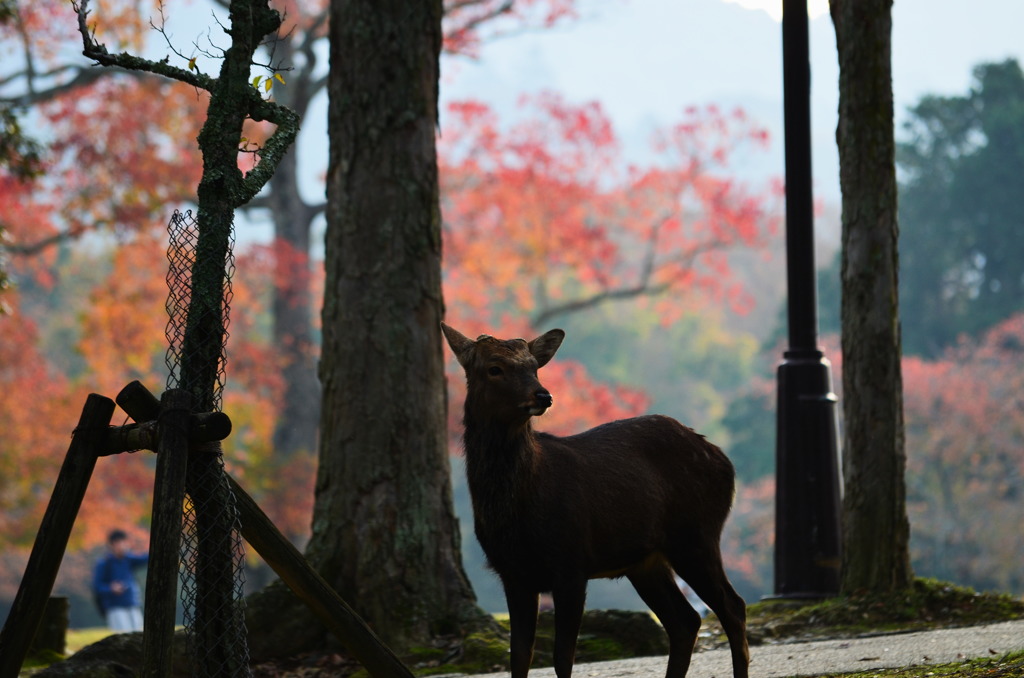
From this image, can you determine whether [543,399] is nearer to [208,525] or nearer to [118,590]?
[208,525]

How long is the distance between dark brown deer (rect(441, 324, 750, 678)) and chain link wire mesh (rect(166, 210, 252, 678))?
117cm

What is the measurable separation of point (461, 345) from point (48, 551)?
2079 millimetres

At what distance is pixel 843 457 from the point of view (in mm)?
9758

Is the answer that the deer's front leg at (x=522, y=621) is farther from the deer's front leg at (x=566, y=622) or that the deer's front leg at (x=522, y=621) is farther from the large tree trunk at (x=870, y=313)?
the large tree trunk at (x=870, y=313)

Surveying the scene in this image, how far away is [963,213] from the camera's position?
36594 mm

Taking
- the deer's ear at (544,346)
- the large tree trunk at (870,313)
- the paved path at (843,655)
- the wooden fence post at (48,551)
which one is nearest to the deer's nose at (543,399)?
the deer's ear at (544,346)

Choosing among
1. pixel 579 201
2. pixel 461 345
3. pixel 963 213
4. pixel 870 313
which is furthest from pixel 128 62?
pixel 963 213

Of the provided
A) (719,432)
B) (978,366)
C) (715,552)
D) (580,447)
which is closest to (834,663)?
(715,552)

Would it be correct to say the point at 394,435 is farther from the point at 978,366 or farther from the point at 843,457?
the point at 978,366

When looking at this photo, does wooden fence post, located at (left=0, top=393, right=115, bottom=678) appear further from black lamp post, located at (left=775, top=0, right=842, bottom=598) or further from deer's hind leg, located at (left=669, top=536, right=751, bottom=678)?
black lamp post, located at (left=775, top=0, right=842, bottom=598)

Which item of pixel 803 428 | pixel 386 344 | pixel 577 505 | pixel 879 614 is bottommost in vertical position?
pixel 879 614

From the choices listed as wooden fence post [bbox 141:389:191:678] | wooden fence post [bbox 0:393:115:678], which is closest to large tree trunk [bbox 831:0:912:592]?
wooden fence post [bbox 141:389:191:678]

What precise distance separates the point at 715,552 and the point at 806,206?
432cm

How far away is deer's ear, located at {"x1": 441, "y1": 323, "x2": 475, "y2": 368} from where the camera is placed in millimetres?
6129
